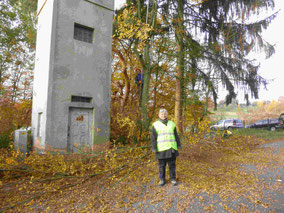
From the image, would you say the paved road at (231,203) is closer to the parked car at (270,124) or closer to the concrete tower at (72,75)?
the concrete tower at (72,75)

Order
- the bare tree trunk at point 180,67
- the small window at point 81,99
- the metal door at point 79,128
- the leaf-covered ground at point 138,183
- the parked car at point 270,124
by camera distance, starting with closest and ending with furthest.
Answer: the leaf-covered ground at point 138,183 < the metal door at point 79,128 < the small window at point 81,99 < the bare tree trunk at point 180,67 < the parked car at point 270,124

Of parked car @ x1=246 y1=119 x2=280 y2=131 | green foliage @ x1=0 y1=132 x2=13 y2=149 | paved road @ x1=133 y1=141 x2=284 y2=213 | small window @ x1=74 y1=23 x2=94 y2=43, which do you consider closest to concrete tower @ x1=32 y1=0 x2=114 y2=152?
small window @ x1=74 y1=23 x2=94 y2=43

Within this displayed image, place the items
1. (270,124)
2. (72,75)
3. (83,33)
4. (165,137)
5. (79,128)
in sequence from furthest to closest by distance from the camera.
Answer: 1. (270,124)
2. (83,33)
3. (79,128)
4. (72,75)
5. (165,137)

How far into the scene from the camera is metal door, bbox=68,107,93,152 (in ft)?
26.8

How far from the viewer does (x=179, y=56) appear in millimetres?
10203

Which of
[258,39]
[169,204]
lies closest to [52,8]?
[169,204]

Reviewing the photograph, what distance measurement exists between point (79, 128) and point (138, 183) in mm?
4447

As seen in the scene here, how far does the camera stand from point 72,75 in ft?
27.2

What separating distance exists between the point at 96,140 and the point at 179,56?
616 centimetres

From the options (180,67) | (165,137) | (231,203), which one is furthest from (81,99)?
(231,203)

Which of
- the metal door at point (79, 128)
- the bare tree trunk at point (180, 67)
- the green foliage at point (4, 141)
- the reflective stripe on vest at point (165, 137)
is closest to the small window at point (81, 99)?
the metal door at point (79, 128)

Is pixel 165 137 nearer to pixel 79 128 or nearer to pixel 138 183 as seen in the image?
pixel 138 183

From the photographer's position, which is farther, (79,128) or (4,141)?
(4,141)

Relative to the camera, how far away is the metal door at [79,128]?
8156mm
